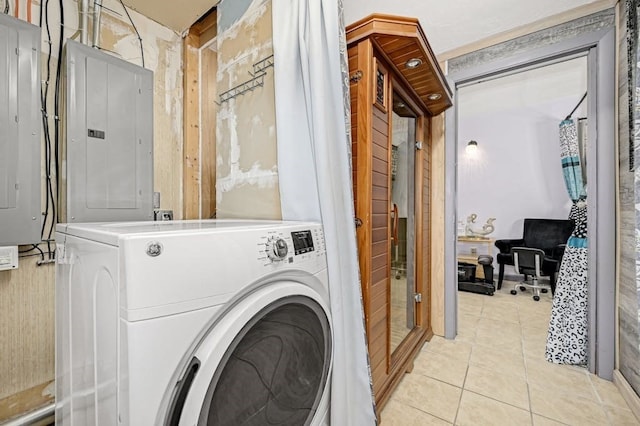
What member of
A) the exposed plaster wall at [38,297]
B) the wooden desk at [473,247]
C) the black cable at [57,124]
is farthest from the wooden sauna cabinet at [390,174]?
the wooden desk at [473,247]

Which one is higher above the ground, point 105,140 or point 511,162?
point 511,162

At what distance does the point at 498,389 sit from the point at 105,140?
2.57 metres

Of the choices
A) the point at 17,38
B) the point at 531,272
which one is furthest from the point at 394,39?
the point at 531,272

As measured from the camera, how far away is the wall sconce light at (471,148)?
4.90m

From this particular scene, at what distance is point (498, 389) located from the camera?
1656mm

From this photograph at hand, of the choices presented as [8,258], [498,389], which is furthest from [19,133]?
[498,389]

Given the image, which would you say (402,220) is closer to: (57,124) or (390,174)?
(390,174)

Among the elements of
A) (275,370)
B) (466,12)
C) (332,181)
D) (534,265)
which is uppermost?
(466,12)

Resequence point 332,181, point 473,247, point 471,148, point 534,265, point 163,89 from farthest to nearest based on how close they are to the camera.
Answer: point 471,148, point 473,247, point 534,265, point 163,89, point 332,181

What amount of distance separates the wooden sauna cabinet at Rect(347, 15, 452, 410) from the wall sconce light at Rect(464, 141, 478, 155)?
3.27 meters

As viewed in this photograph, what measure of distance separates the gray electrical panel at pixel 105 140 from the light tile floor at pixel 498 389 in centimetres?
177

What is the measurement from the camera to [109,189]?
57.9 inches

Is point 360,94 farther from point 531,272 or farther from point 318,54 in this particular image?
point 531,272

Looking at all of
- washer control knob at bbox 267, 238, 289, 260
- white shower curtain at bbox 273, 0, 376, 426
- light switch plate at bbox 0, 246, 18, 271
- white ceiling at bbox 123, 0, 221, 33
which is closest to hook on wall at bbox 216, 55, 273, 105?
white shower curtain at bbox 273, 0, 376, 426
